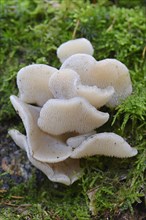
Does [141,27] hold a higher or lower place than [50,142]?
higher

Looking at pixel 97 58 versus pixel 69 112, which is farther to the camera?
pixel 97 58

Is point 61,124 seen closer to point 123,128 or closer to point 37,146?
point 37,146

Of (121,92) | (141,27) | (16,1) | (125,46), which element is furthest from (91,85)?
(16,1)
